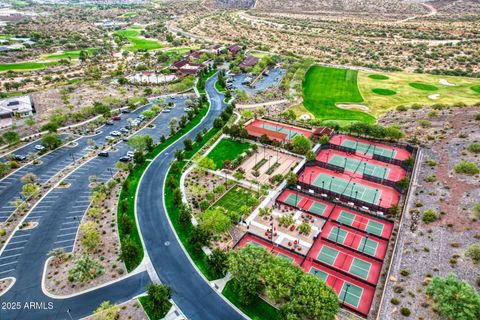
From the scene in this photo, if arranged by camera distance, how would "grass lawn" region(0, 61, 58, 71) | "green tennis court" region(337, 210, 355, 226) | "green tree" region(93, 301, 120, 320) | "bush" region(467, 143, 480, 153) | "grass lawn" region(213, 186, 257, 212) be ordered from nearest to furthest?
"green tree" region(93, 301, 120, 320) → "green tennis court" region(337, 210, 355, 226) → "grass lawn" region(213, 186, 257, 212) → "bush" region(467, 143, 480, 153) → "grass lawn" region(0, 61, 58, 71)

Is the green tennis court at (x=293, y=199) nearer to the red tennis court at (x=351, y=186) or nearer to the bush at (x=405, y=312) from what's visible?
the red tennis court at (x=351, y=186)

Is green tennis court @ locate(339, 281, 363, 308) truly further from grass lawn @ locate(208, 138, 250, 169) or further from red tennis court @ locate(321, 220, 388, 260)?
grass lawn @ locate(208, 138, 250, 169)

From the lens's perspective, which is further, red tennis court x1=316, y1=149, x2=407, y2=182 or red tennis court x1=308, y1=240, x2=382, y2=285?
red tennis court x1=316, y1=149, x2=407, y2=182

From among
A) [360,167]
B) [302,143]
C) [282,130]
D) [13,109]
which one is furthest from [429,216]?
[13,109]

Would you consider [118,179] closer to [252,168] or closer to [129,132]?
[129,132]

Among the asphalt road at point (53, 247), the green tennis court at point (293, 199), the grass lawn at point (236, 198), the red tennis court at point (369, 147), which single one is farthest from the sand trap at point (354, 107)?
the asphalt road at point (53, 247)

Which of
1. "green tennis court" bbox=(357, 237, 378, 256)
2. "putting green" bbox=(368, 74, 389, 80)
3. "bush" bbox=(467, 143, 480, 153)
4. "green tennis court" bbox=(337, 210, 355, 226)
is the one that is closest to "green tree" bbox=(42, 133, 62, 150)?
"green tennis court" bbox=(337, 210, 355, 226)

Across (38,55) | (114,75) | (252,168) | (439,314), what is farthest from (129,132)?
(38,55)
